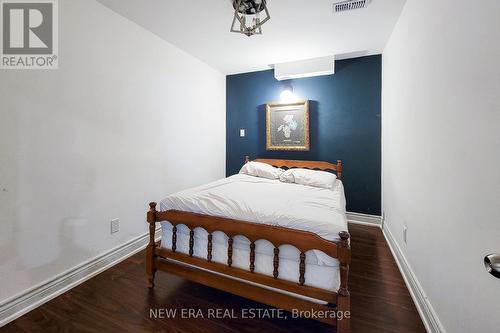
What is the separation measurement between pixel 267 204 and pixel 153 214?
0.93m

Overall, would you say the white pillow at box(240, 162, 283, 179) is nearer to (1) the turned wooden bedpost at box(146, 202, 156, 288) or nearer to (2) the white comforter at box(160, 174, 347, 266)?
(2) the white comforter at box(160, 174, 347, 266)

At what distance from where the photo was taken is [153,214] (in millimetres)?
1817

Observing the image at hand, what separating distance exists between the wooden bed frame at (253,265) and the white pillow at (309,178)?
1.46 meters

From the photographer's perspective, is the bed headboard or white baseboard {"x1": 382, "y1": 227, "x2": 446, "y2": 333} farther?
the bed headboard

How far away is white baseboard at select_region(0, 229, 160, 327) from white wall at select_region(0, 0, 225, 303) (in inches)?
2.1

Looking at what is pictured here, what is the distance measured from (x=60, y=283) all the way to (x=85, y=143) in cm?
115

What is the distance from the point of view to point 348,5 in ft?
6.76

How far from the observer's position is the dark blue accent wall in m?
3.21

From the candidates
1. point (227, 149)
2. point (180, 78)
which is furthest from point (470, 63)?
point (227, 149)

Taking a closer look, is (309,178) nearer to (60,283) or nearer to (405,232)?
(405,232)

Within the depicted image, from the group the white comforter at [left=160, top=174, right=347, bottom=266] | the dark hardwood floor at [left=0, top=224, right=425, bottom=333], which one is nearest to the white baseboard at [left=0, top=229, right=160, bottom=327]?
the dark hardwood floor at [left=0, top=224, right=425, bottom=333]

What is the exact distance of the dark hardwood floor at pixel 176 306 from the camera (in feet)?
4.78

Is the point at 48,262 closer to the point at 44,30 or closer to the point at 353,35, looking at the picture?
the point at 44,30

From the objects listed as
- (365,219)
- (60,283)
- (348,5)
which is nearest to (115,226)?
(60,283)
